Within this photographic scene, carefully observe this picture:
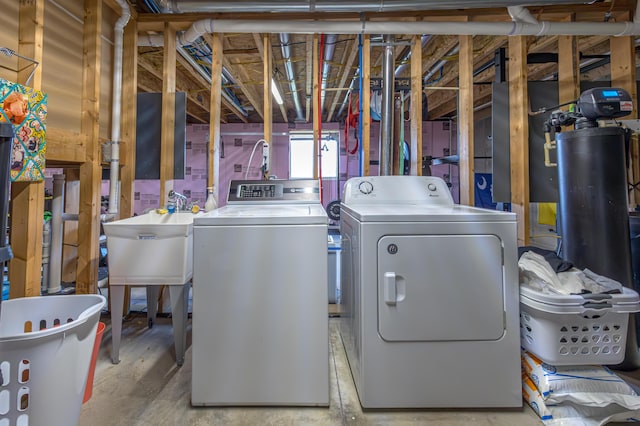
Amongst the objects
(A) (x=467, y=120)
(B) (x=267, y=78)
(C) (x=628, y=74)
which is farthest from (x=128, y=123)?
(C) (x=628, y=74)

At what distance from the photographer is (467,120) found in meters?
2.52

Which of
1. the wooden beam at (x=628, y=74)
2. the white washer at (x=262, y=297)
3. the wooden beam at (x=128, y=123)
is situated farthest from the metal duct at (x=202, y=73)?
the wooden beam at (x=628, y=74)

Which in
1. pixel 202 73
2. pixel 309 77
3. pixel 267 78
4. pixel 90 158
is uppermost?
pixel 309 77

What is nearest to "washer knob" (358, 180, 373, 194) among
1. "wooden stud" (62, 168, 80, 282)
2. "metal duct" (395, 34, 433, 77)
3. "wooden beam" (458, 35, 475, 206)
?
"wooden beam" (458, 35, 475, 206)

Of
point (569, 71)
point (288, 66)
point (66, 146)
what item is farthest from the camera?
point (288, 66)

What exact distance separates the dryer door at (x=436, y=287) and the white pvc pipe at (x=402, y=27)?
70.9 inches

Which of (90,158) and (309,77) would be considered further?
(309,77)

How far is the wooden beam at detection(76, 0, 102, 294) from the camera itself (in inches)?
87.8

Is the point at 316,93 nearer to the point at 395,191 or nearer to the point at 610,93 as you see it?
the point at 395,191

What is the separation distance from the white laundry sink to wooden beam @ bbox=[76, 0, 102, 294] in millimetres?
705

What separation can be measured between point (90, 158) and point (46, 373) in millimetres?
1760

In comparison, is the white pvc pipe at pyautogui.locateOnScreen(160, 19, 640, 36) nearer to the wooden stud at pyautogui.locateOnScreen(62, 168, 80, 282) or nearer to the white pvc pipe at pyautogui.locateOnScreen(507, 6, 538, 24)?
the white pvc pipe at pyautogui.locateOnScreen(507, 6, 538, 24)

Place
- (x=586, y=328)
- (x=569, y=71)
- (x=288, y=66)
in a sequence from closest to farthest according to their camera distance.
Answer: (x=586, y=328) < (x=569, y=71) < (x=288, y=66)

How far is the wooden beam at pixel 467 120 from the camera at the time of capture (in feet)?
8.21
